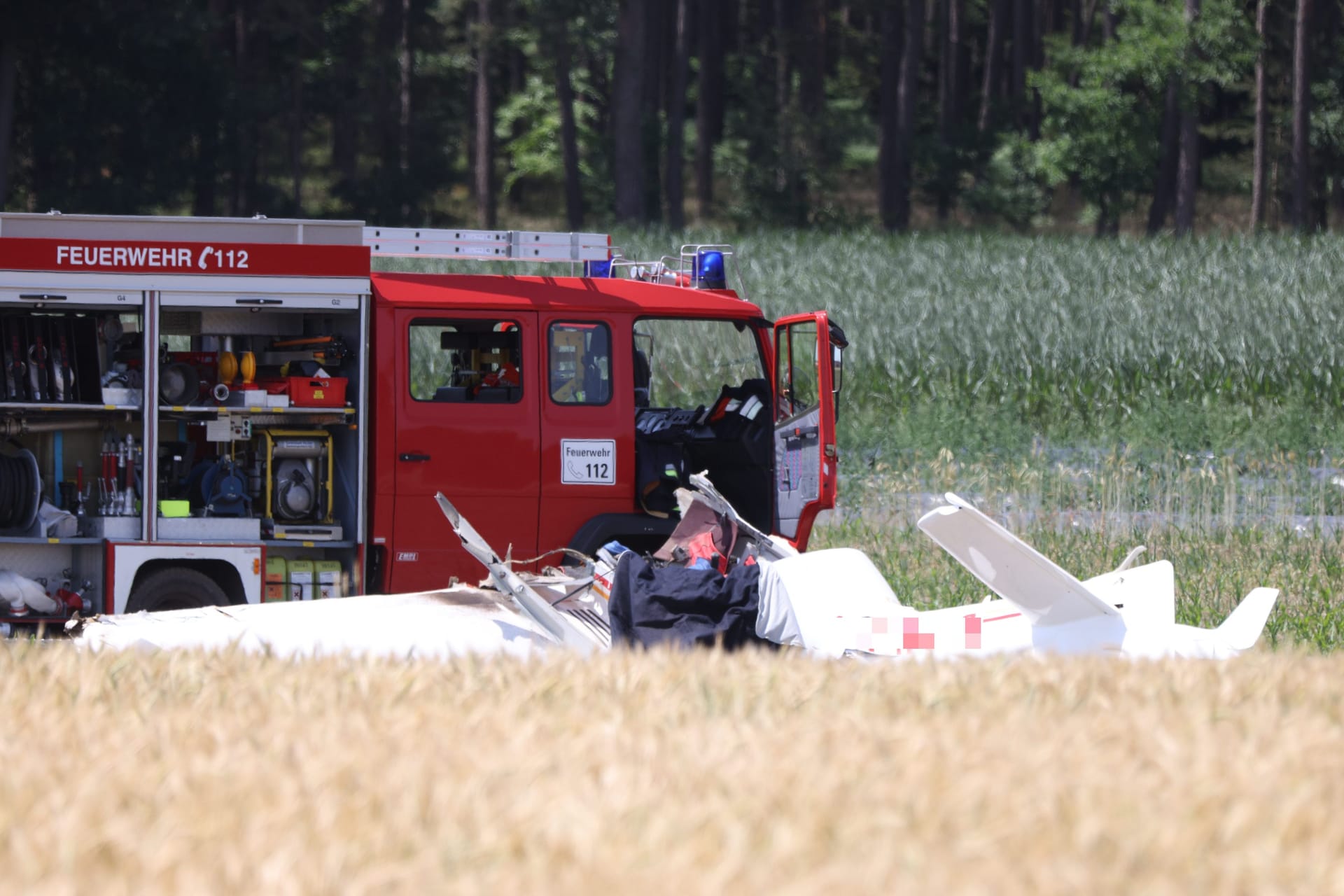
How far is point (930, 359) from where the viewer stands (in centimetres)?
2072

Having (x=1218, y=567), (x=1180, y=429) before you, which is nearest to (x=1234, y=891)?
(x=1218, y=567)

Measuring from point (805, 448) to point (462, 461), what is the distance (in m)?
2.06

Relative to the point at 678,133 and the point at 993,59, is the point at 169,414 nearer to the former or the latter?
the point at 678,133

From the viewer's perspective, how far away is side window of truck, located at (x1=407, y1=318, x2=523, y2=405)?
9.09 meters

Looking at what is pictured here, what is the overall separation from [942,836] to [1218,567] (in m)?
8.87

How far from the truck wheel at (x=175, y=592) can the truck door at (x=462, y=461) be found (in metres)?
1.01

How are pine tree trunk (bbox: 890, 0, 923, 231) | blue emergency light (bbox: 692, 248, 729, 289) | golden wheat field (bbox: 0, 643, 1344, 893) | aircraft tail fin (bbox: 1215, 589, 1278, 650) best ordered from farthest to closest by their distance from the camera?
pine tree trunk (bbox: 890, 0, 923, 231)
blue emergency light (bbox: 692, 248, 729, 289)
aircraft tail fin (bbox: 1215, 589, 1278, 650)
golden wheat field (bbox: 0, 643, 1344, 893)

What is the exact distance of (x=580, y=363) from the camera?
30.1ft

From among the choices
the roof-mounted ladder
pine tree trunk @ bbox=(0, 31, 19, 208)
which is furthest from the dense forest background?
the roof-mounted ladder

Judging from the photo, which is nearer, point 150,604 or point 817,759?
point 817,759

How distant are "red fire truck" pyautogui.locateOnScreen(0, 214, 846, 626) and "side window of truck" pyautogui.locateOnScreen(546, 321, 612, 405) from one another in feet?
0.04

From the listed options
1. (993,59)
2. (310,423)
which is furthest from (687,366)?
(993,59)

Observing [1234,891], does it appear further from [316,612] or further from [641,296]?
[641,296]

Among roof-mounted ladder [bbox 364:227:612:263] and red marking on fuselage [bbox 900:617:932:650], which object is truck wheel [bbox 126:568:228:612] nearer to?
roof-mounted ladder [bbox 364:227:612:263]
